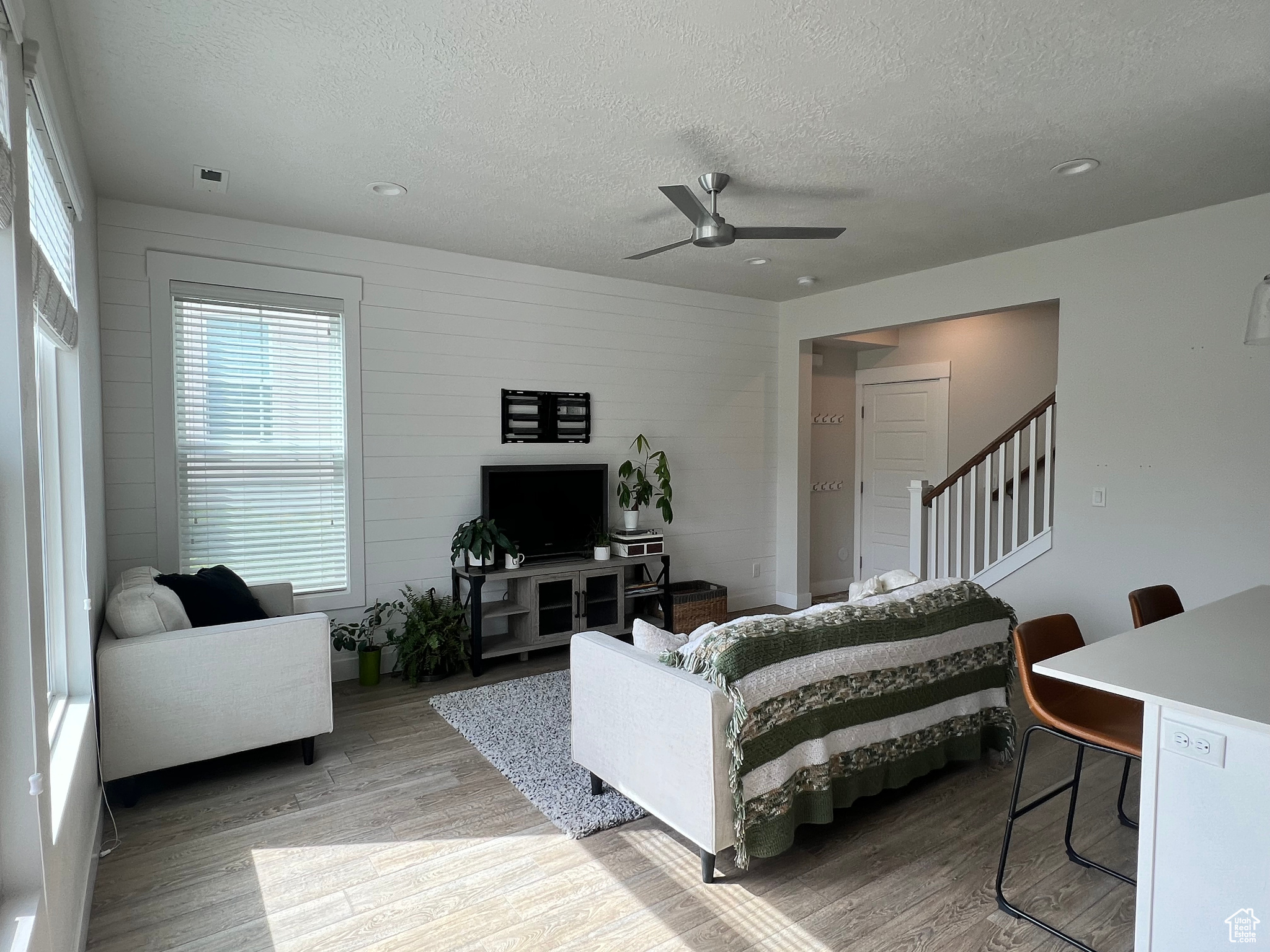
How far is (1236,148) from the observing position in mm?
3061

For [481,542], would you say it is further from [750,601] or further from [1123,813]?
[1123,813]

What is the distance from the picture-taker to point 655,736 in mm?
2559

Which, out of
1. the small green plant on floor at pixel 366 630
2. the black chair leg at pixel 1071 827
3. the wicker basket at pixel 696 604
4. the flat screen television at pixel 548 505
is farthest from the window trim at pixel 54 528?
the wicker basket at pixel 696 604

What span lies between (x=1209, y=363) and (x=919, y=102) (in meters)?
2.40

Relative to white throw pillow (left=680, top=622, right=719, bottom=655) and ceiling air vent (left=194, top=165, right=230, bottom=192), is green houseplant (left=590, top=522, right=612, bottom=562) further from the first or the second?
ceiling air vent (left=194, top=165, right=230, bottom=192)

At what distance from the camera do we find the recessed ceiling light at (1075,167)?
319 centimetres

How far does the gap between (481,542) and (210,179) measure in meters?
2.39

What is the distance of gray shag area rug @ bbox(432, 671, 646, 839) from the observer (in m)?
2.93

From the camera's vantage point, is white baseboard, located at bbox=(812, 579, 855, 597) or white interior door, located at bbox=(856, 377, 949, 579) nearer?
white interior door, located at bbox=(856, 377, 949, 579)

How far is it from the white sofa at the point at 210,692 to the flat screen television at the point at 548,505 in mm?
1775

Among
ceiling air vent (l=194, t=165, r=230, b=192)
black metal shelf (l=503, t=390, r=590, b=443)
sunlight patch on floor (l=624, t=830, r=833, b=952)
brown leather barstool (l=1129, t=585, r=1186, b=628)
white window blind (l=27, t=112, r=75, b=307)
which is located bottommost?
sunlight patch on floor (l=624, t=830, r=833, b=952)

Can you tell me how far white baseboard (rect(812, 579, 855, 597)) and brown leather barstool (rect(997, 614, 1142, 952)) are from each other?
4445 millimetres

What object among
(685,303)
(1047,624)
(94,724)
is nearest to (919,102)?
(1047,624)

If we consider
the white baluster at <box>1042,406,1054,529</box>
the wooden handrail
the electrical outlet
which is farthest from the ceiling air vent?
the white baluster at <box>1042,406,1054,529</box>
